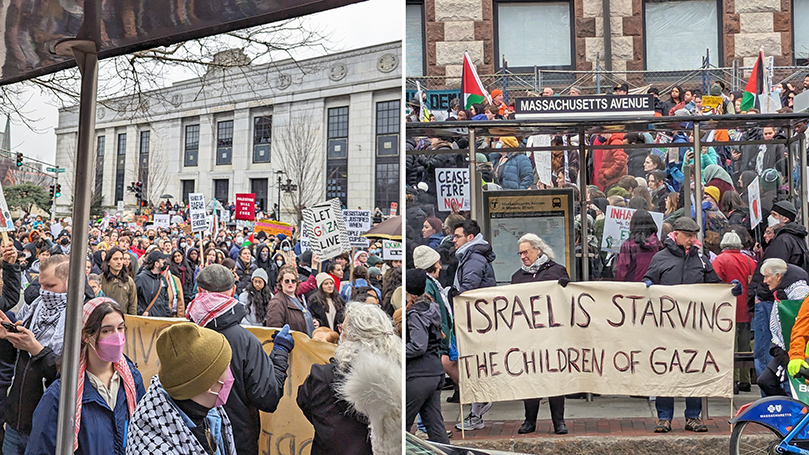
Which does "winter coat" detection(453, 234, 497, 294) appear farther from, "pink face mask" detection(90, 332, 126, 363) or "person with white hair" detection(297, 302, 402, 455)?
"pink face mask" detection(90, 332, 126, 363)

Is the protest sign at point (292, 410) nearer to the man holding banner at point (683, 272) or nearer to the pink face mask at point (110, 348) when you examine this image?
the pink face mask at point (110, 348)

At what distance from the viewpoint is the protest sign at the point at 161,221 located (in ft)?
16.5

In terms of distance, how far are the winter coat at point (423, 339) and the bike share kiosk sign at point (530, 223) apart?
2.59 m

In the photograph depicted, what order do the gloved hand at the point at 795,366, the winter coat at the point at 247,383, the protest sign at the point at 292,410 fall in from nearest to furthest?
the winter coat at the point at 247,383, the protest sign at the point at 292,410, the gloved hand at the point at 795,366

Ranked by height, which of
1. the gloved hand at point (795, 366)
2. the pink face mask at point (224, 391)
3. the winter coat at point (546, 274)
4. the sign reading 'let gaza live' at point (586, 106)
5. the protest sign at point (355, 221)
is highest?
the sign reading 'let gaza live' at point (586, 106)

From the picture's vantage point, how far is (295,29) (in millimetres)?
3359

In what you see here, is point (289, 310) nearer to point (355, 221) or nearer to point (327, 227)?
point (327, 227)

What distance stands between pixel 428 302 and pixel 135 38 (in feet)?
10.0

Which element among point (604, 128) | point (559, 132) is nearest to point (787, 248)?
point (604, 128)

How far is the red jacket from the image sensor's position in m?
6.87

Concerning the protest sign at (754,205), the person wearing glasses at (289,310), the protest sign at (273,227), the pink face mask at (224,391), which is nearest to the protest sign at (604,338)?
the person wearing glasses at (289,310)

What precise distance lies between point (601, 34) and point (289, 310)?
11.6m

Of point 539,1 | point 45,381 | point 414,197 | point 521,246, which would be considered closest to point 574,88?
point 539,1

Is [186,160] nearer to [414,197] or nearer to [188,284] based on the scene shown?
[188,284]
